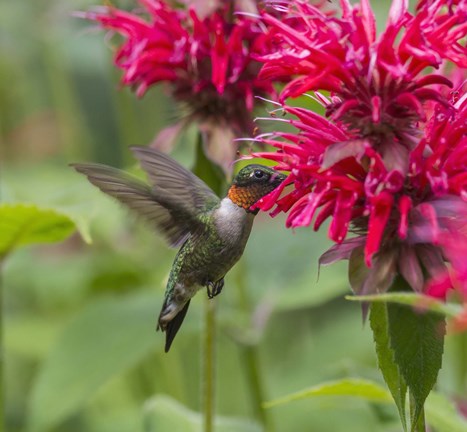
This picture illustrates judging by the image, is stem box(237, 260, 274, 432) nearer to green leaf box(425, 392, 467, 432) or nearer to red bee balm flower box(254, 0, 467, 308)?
green leaf box(425, 392, 467, 432)

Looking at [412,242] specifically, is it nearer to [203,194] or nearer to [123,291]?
[203,194]

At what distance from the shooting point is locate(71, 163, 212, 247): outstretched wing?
1.00 meters

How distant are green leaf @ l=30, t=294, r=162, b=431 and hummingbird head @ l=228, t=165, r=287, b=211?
0.63 meters

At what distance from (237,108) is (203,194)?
0.29 m

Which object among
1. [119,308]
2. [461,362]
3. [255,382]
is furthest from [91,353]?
[461,362]

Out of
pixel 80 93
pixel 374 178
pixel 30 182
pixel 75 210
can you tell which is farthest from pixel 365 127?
pixel 80 93

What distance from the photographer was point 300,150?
0.89 meters

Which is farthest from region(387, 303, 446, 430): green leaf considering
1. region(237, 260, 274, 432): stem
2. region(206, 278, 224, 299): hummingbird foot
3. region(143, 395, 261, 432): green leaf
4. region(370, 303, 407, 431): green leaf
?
region(237, 260, 274, 432): stem

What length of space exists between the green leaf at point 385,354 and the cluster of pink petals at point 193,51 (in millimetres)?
497

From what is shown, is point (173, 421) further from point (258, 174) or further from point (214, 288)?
point (258, 174)

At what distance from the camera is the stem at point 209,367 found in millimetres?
1249

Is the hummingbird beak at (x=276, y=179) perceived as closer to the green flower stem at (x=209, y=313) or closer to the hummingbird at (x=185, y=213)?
the hummingbird at (x=185, y=213)

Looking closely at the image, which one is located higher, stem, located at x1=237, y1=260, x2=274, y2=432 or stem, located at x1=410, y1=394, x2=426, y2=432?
stem, located at x1=410, y1=394, x2=426, y2=432

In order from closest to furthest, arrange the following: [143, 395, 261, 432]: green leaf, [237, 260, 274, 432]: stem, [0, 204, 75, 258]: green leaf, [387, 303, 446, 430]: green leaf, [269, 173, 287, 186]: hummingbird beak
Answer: [387, 303, 446, 430]: green leaf, [269, 173, 287, 186]: hummingbird beak, [0, 204, 75, 258]: green leaf, [143, 395, 261, 432]: green leaf, [237, 260, 274, 432]: stem
